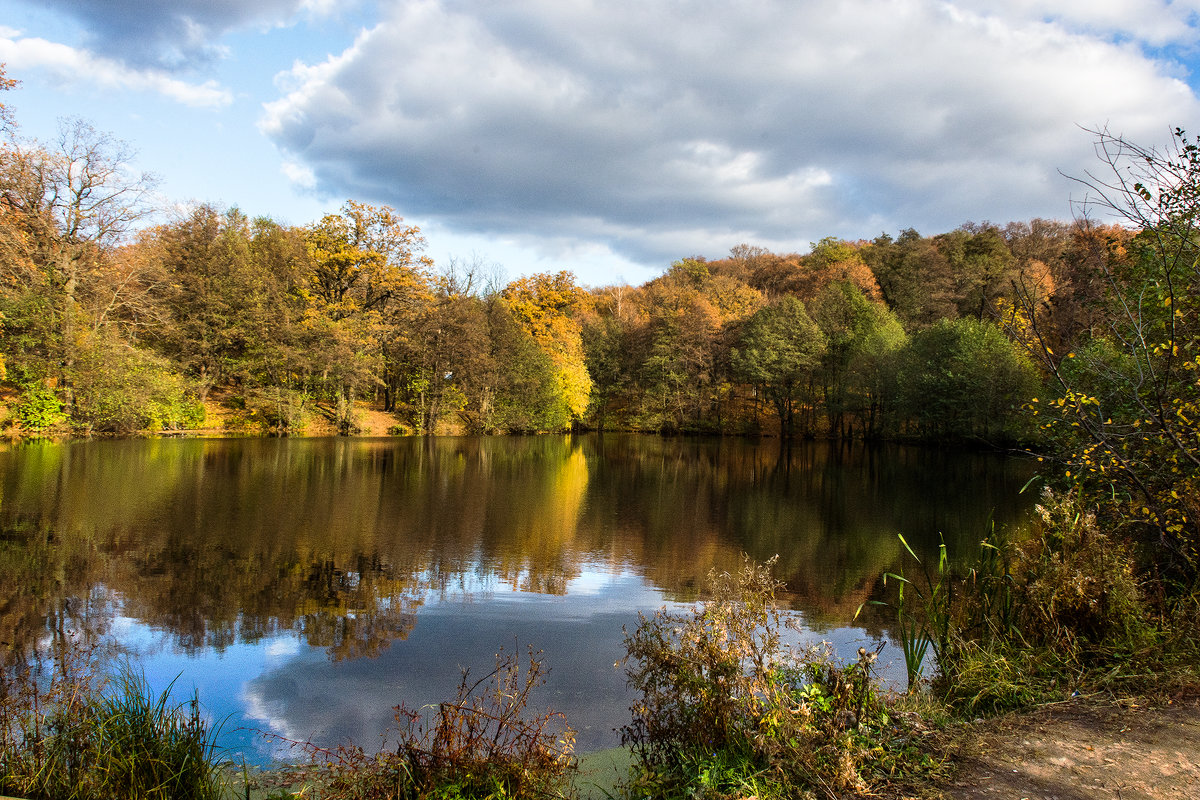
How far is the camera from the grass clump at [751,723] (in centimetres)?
343

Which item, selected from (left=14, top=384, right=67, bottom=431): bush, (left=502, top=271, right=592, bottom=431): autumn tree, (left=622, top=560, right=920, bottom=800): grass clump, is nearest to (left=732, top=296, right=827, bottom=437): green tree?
(left=502, top=271, right=592, bottom=431): autumn tree

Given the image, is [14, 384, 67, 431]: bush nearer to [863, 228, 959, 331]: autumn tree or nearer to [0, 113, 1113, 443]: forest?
[0, 113, 1113, 443]: forest

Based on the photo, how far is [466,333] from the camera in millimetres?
41531

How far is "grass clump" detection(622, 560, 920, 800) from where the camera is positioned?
3.43 m

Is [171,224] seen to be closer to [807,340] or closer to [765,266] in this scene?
[807,340]

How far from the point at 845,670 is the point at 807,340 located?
155ft

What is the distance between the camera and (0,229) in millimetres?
25672

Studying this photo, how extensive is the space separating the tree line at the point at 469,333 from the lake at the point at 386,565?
225 inches

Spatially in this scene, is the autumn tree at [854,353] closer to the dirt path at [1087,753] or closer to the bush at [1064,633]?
the bush at [1064,633]

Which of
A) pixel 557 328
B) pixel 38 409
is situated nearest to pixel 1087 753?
pixel 38 409

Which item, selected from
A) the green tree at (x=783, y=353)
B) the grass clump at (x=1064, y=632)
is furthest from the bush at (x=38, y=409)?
the green tree at (x=783, y=353)

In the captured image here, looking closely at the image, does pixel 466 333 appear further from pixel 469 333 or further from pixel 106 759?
pixel 106 759

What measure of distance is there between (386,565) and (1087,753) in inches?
337

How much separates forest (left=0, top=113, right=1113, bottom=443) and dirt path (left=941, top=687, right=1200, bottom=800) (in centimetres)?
611
